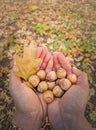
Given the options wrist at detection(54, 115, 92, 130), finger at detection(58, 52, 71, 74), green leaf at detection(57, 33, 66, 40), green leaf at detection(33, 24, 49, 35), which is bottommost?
wrist at detection(54, 115, 92, 130)

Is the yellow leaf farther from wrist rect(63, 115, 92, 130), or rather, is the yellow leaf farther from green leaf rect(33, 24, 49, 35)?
green leaf rect(33, 24, 49, 35)

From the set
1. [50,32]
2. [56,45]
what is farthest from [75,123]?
[50,32]

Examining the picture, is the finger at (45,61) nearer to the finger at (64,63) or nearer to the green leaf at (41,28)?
the finger at (64,63)

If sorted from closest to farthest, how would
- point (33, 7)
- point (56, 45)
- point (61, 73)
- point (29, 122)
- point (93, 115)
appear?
1. point (29, 122)
2. point (61, 73)
3. point (93, 115)
4. point (56, 45)
5. point (33, 7)

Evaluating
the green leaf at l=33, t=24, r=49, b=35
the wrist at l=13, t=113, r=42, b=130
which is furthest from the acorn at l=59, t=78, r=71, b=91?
the green leaf at l=33, t=24, r=49, b=35

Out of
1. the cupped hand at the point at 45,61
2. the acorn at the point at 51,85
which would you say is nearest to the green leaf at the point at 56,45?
the cupped hand at the point at 45,61

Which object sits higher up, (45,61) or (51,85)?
(45,61)

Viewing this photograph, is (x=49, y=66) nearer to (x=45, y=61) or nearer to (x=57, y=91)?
(x=45, y=61)

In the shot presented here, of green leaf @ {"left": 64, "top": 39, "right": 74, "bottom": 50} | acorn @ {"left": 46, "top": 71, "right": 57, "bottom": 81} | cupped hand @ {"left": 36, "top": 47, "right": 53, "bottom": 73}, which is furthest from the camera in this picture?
green leaf @ {"left": 64, "top": 39, "right": 74, "bottom": 50}

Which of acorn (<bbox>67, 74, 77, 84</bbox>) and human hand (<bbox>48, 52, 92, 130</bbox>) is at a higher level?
acorn (<bbox>67, 74, 77, 84</bbox>)
